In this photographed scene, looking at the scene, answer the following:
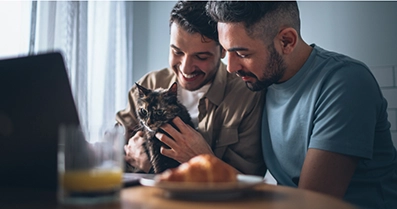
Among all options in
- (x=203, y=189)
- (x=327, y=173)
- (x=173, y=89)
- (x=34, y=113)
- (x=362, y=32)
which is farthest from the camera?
(x=362, y=32)

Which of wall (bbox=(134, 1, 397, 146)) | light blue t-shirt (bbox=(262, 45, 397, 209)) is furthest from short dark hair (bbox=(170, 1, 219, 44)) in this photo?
wall (bbox=(134, 1, 397, 146))

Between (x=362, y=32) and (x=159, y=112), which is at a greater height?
(x=362, y=32)

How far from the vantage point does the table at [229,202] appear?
2.17 feet

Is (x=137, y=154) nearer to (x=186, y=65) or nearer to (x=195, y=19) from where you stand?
(x=186, y=65)

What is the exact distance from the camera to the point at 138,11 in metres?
3.24

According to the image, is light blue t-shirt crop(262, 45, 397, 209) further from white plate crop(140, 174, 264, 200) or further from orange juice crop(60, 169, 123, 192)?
orange juice crop(60, 169, 123, 192)

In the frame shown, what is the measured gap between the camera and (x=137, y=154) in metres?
1.67

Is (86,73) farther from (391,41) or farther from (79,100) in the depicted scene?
(391,41)

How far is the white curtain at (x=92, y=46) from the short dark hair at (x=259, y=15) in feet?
3.50

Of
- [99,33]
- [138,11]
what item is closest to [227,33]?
[99,33]

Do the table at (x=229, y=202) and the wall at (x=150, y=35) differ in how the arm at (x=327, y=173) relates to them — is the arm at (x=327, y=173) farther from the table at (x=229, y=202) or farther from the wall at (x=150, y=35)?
the wall at (x=150, y=35)

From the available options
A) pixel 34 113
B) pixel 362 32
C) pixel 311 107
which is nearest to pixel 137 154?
pixel 311 107

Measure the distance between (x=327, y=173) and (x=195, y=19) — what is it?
854 millimetres

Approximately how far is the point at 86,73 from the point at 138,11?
94 cm
